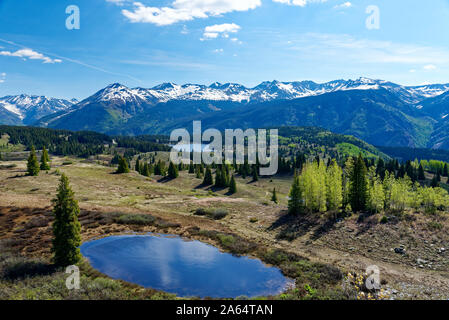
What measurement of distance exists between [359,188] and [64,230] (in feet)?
197

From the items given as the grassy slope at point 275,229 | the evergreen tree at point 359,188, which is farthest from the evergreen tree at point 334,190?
the grassy slope at point 275,229

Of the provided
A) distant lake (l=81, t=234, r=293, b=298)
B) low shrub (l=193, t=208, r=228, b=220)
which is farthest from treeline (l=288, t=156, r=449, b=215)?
distant lake (l=81, t=234, r=293, b=298)

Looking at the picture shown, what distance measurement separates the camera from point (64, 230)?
3294 centimetres

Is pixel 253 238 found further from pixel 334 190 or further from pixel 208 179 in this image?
pixel 208 179

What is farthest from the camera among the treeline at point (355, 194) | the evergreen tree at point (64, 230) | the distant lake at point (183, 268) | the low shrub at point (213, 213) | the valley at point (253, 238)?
the low shrub at point (213, 213)

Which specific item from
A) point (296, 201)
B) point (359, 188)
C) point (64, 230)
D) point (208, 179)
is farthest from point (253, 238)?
point (208, 179)

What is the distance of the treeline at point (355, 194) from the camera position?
58344 mm

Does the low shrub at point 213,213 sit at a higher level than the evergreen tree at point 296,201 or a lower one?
lower

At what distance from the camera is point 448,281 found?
3453 cm

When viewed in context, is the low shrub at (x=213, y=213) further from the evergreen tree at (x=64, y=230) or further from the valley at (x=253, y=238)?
the evergreen tree at (x=64, y=230)

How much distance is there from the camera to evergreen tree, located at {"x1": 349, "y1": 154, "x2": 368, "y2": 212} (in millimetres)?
60688

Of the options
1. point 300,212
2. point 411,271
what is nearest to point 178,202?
point 300,212
